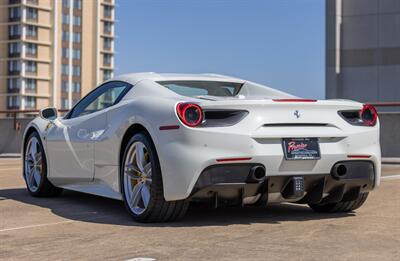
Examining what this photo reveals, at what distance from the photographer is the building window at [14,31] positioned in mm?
105500

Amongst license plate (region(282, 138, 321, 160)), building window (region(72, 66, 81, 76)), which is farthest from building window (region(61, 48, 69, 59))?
license plate (region(282, 138, 321, 160))

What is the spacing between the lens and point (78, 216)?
6.34m

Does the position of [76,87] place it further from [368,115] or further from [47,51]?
[368,115]

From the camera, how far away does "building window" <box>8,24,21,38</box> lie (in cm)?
10550

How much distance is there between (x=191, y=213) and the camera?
642cm

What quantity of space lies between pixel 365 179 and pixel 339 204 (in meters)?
0.55

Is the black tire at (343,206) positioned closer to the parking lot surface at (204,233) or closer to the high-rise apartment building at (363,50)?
the parking lot surface at (204,233)

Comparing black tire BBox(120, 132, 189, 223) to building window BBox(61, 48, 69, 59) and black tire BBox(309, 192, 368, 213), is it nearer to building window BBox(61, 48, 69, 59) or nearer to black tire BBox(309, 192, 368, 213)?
black tire BBox(309, 192, 368, 213)

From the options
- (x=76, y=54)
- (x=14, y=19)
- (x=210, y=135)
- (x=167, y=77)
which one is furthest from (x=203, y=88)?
(x=76, y=54)

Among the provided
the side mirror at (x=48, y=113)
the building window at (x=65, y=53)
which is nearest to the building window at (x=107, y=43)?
the building window at (x=65, y=53)

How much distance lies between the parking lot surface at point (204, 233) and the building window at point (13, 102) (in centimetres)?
10217

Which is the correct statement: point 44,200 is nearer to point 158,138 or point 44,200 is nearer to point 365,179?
point 158,138

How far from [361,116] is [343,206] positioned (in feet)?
2.85

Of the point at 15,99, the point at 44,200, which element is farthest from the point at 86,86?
the point at 44,200
